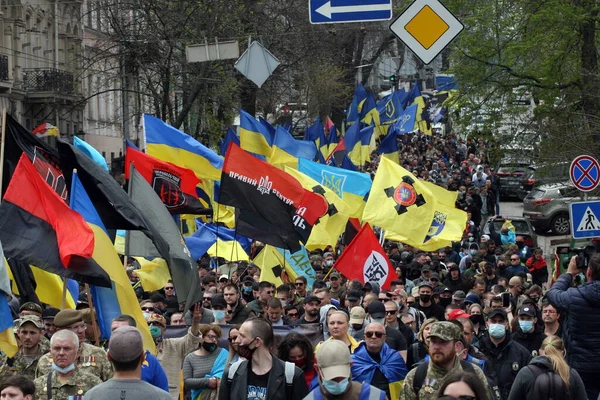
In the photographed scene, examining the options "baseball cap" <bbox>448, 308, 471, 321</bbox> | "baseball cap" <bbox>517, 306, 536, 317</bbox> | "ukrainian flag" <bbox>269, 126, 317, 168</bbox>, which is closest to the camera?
"baseball cap" <bbox>448, 308, 471, 321</bbox>

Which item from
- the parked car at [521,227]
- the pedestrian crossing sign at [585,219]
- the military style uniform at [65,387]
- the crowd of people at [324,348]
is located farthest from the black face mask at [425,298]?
the parked car at [521,227]

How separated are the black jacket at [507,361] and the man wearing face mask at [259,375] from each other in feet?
11.8

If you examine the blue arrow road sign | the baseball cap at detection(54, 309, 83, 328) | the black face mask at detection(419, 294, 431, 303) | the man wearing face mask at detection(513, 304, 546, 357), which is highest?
the blue arrow road sign

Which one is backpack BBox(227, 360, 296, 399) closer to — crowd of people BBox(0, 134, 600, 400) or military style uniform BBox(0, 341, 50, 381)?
crowd of people BBox(0, 134, 600, 400)

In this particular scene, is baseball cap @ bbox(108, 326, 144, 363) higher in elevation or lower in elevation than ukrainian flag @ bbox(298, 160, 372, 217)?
higher

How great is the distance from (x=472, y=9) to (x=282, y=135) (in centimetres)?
682

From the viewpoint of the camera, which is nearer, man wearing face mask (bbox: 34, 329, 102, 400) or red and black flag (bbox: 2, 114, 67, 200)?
man wearing face mask (bbox: 34, 329, 102, 400)

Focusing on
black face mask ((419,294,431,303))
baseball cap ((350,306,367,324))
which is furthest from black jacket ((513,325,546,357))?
black face mask ((419,294,431,303))

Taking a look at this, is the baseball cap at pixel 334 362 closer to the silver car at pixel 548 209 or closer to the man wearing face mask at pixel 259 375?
the man wearing face mask at pixel 259 375

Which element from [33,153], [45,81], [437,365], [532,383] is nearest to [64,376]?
[437,365]

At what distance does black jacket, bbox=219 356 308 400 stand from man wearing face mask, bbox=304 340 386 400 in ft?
2.11

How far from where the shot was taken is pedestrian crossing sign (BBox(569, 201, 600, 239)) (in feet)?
48.9

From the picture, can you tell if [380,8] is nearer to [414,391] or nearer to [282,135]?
[414,391]

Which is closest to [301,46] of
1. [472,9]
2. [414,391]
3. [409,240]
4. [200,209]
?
[472,9]
